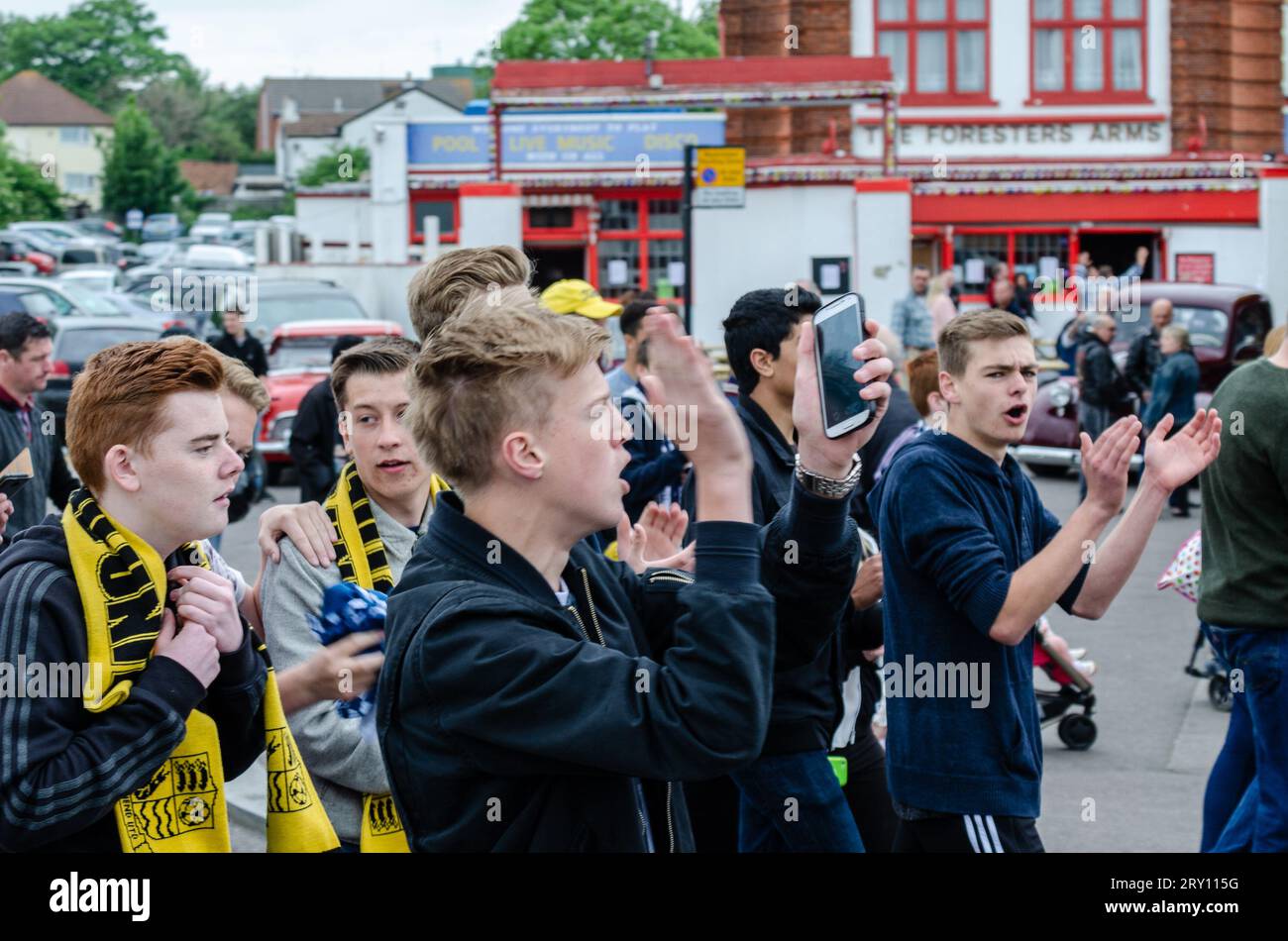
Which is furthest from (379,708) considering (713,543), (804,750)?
(804,750)

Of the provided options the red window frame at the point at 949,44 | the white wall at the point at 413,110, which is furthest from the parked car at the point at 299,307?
the white wall at the point at 413,110

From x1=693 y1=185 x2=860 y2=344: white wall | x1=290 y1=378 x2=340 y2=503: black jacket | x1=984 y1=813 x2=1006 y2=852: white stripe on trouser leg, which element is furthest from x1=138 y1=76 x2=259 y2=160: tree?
x1=984 y1=813 x2=1006 y2=852: white stripe on trouser leg

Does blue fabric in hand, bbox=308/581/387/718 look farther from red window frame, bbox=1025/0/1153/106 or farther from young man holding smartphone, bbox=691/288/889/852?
red window frame, bbox=1025/0/1153/106

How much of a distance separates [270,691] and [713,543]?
1289mm

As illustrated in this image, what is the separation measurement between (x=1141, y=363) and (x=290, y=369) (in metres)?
9.25

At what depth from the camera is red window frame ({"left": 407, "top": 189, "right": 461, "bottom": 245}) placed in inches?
1459

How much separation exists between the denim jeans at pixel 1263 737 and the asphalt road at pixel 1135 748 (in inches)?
19.2

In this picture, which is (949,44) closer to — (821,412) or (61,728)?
(821,412)

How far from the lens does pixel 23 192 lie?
2894 inches

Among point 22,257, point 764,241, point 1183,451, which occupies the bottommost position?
point 1183,451

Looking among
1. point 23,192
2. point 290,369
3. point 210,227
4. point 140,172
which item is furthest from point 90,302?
point 140,172

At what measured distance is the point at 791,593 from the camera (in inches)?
129

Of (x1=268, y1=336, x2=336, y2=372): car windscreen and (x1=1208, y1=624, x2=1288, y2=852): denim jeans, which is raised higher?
(x1=268, y1=336, x2=336, y2=372): car windscreen

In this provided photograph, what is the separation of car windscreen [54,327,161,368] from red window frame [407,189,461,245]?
51.5 feet
